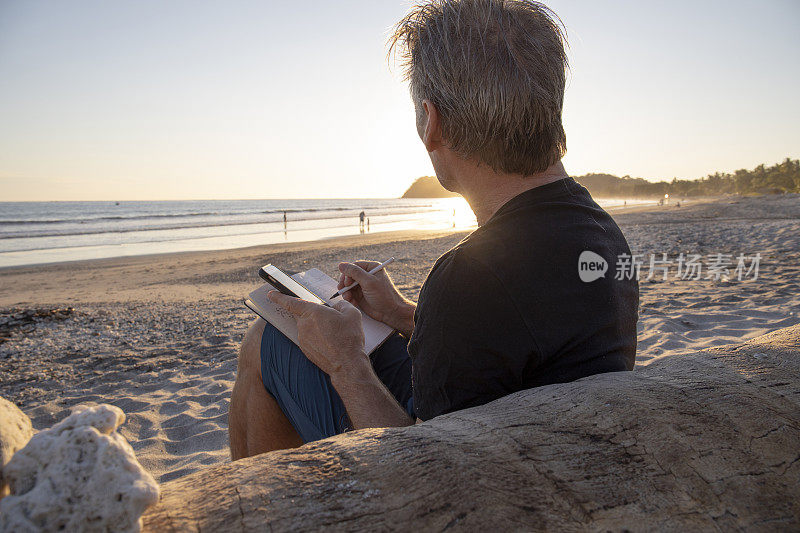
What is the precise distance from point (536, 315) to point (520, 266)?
0.47 ft

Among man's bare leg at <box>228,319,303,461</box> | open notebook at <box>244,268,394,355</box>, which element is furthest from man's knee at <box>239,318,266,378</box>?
open notebook at <box>244,268,394,355</box>

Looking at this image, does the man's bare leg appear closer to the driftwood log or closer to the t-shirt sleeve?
the t-shirt sleeve

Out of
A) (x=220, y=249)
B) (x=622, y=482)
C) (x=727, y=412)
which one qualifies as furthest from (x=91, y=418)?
(x=220, y=249)

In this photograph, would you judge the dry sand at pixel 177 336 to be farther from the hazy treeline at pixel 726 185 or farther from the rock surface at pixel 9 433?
the hazy treeline at pixel 726 185

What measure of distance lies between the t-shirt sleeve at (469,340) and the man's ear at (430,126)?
1.78 ft

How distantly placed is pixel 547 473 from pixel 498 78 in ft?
3.84

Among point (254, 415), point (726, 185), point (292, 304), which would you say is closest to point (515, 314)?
point (292, 304)

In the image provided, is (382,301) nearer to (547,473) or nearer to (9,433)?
(547,473)

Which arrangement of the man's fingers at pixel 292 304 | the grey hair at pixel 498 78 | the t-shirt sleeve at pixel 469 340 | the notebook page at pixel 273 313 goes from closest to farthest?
the t-shirt sleeve at pixel 469 340
the grey hair at pixel 498 78
the man's fingers at pixel 292 304
the notebook page at pixel 273 313

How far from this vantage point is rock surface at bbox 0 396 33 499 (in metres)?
0.69

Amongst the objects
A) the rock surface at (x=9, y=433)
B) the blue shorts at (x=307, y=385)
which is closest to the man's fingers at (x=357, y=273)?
the blue shorts at (x=307, y=385)

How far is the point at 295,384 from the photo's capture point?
6.15 feet

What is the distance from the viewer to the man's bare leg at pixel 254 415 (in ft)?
6.35

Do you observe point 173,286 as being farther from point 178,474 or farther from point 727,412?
point 727,412
